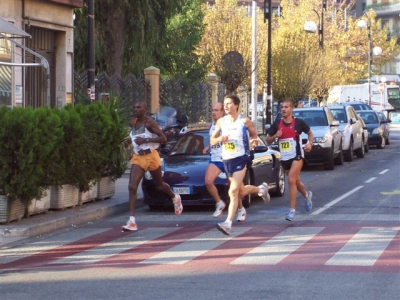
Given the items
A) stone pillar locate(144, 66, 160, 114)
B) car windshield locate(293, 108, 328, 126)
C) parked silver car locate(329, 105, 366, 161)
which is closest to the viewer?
car windshield locate(293, 108, 328, 126)

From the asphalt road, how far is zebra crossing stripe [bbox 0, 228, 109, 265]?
14mm

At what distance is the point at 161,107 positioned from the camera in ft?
92.9

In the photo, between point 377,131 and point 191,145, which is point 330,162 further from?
point 377,131

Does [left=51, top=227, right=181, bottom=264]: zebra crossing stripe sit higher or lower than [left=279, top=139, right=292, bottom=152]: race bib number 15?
lower

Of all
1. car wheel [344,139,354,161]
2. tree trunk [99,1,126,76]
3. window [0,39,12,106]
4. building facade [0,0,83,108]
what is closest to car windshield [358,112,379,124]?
car wheel [344,139,354,161]

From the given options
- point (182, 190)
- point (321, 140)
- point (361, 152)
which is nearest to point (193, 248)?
point (182, 190)

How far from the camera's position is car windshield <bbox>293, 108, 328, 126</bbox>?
25453 millimetres

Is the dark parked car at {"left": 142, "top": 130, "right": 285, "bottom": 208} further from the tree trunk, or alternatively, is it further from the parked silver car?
the tree trunk

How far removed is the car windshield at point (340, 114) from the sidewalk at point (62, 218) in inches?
508

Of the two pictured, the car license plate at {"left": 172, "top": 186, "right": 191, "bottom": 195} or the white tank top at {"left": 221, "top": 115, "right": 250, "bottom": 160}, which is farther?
the car license plate at {"left": 172, "top": 186, "right": 191, "bottom": 195}

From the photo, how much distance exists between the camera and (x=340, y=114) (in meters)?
28.7

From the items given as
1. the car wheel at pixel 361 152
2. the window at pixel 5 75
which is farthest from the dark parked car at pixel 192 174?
the car wheel at pixel 361 152

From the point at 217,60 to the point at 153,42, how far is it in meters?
11.0

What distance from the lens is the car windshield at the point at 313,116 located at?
25.5 meters
